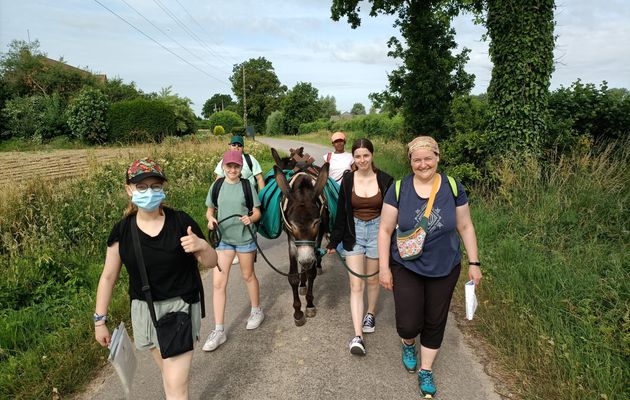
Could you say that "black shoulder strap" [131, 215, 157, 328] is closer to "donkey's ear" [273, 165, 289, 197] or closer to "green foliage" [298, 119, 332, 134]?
"donkey's ear" [273, 165, 289, 197]

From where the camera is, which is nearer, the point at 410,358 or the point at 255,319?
the point at 410,358

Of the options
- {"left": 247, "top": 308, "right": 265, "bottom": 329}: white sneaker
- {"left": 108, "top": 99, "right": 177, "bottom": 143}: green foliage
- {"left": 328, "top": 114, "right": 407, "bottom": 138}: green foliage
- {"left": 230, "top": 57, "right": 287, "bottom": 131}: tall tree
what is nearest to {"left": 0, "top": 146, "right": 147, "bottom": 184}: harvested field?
{"left": 247, "top": 308, "right": 265, "bottom": 329}: white sneaker

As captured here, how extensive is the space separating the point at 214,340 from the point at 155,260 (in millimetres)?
1728

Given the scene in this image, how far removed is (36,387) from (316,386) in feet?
7.18

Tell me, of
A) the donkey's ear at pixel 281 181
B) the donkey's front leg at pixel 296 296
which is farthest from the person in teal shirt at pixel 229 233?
the donkey's front leg at pixel 296 296

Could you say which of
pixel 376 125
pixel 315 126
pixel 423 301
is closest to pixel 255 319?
pixel 423 301

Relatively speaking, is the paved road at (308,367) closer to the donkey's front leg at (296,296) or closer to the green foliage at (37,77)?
the donkey's front leg at (296,296)

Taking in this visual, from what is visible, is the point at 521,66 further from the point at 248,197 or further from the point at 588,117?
the point at 248,197

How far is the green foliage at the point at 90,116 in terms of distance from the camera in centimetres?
2381

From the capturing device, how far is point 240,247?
11.8 ft

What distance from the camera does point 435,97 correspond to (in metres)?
11.8

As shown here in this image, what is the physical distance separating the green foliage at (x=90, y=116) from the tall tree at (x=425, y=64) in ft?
63.1

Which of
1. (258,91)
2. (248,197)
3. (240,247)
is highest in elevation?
(258,91)

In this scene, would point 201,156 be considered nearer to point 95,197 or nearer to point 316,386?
point 95,197
